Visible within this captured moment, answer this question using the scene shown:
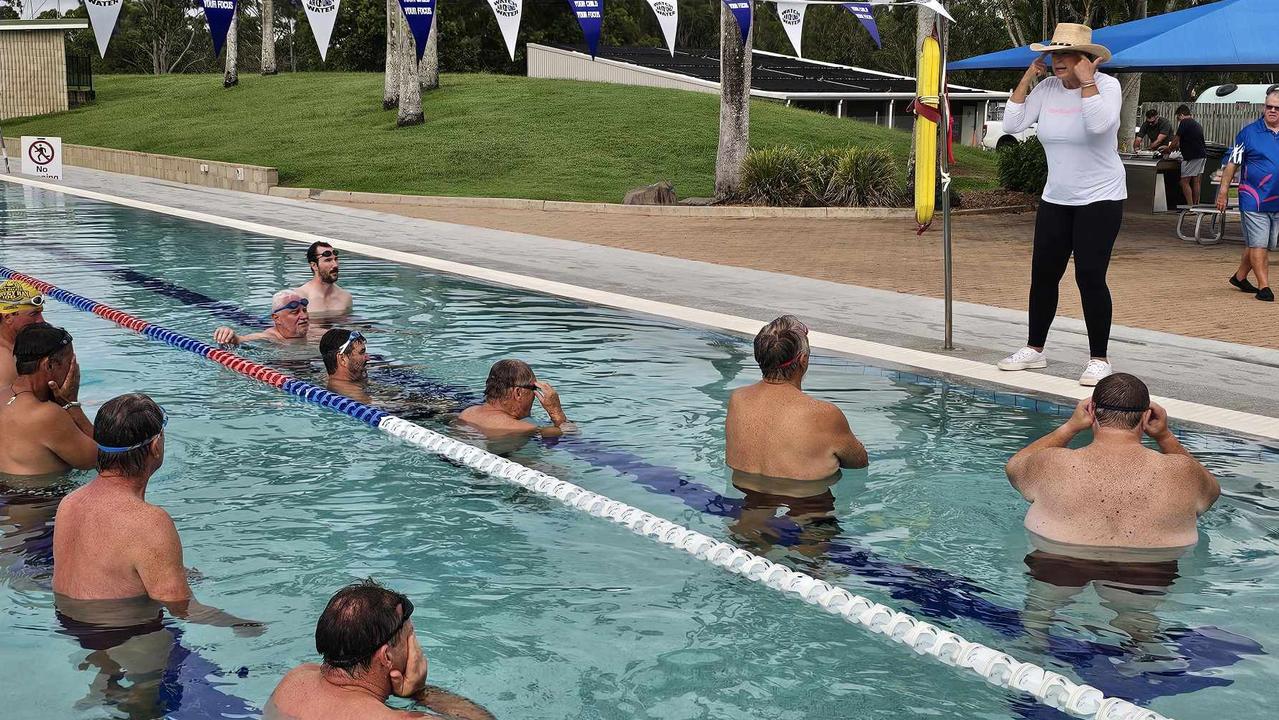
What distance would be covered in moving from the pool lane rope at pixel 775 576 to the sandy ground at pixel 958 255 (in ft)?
21.1

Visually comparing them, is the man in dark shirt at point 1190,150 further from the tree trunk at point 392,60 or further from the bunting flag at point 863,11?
the tree trunk at point 392,60

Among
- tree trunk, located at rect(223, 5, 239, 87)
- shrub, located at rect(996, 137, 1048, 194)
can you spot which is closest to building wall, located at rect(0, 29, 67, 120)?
tree trunk, located at rect(223, 5, 239, 87)

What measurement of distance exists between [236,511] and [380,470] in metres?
0.98

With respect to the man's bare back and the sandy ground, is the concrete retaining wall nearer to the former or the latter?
the sandy ground

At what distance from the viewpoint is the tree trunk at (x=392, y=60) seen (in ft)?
103

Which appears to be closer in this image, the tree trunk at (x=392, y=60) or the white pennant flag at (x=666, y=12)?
the white pennant flag at (x=666, y=12)

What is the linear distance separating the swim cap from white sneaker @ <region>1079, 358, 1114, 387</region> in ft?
21.9

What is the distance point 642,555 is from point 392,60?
3022cm

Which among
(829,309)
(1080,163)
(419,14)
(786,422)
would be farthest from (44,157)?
(786,422)

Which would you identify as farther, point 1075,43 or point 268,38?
point 268,38

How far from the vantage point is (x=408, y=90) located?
3259cm

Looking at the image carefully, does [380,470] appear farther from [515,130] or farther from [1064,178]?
[515,130]

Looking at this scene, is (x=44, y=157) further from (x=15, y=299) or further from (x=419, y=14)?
(x=15, y=299)

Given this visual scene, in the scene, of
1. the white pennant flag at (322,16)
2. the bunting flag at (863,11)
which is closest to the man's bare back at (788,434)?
the bunting flag at (863,11)
